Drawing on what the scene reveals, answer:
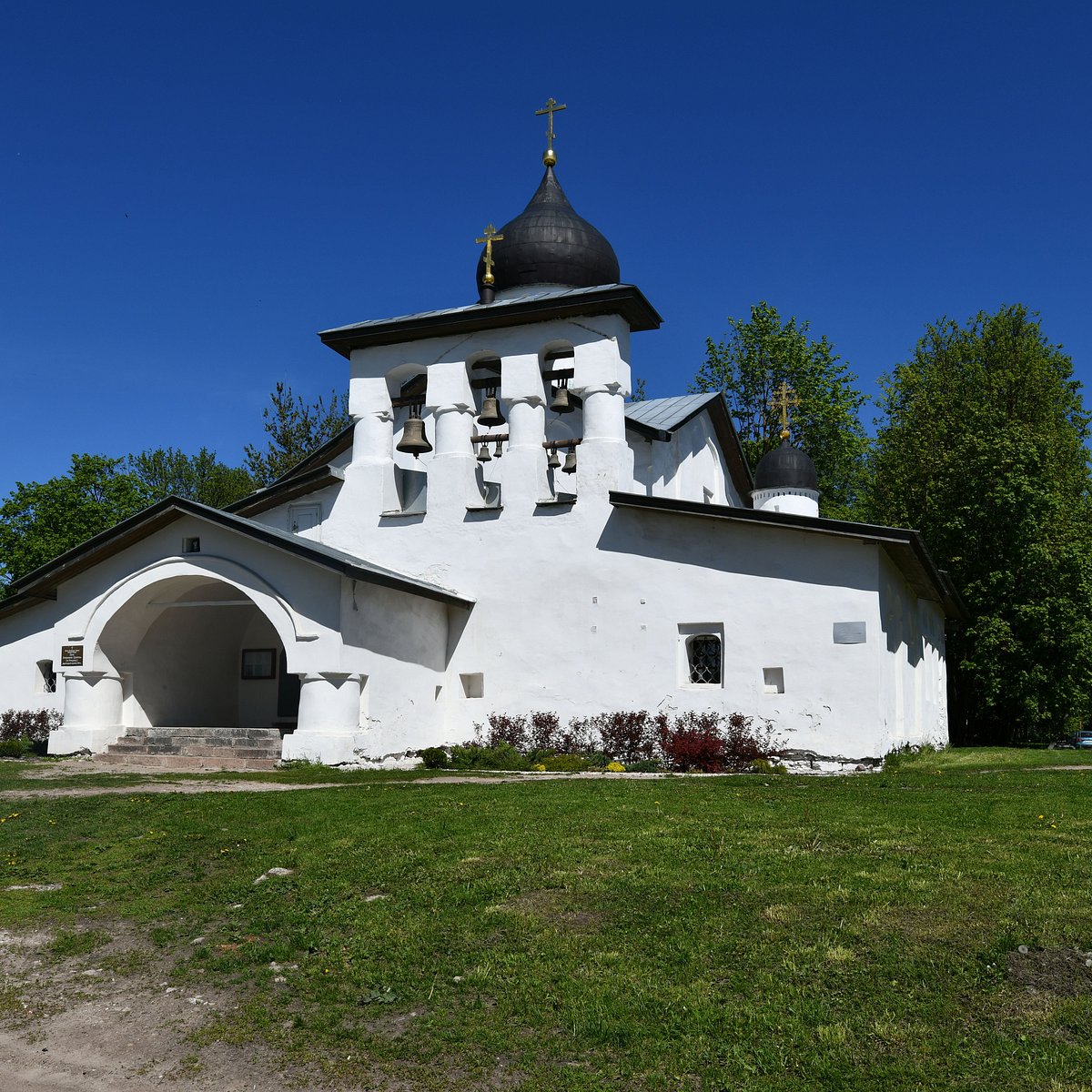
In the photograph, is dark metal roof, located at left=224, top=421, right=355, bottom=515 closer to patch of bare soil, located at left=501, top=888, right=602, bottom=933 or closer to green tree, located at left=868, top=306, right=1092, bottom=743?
patch of bare soil, located at left=501, top=888, right=602, bottom=933

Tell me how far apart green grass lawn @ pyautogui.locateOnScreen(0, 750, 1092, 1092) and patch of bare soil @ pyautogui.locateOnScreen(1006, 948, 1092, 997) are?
0.01m

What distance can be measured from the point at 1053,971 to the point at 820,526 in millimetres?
10958

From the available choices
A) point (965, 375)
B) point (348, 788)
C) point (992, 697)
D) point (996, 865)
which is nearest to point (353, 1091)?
point (996, 865)

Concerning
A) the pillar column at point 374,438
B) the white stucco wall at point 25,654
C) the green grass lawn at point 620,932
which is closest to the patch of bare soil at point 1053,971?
the green grass lawn at point 620,932

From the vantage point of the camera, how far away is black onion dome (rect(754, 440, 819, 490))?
2578 cm

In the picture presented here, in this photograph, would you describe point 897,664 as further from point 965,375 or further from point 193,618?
point 965,375

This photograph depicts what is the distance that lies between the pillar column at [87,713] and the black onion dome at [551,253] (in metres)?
11.0

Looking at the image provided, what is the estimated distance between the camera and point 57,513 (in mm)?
31859

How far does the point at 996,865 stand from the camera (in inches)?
272

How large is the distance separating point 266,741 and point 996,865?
1164 centimetres

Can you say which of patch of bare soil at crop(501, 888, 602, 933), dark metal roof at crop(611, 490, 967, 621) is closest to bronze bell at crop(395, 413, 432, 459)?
dark metal roof at crop(611, 490, 967, 621)

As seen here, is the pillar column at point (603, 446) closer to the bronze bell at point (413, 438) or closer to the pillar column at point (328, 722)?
the bronze bell at point (413, 438)

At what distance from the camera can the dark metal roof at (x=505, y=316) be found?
1788 centimetres

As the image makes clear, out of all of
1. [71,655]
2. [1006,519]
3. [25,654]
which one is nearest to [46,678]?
[25,654]
